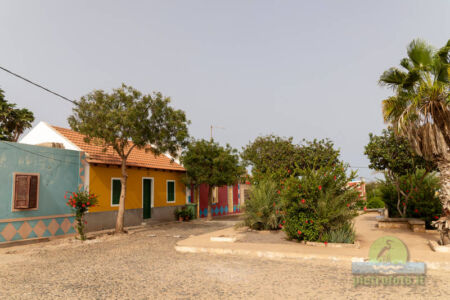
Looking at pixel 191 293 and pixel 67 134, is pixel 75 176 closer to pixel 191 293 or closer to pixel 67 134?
pixel 67 134

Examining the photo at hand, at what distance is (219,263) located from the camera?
24.6 feet

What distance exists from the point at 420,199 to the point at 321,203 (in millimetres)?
7191

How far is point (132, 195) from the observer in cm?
1653

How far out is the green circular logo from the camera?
7.16 metres

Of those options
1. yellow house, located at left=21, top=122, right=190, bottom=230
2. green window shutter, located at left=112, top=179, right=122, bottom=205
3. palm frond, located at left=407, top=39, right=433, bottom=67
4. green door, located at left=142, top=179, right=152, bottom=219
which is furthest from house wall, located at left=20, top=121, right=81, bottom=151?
palm frond, located at left=407, top=39, right=433, bottom=67

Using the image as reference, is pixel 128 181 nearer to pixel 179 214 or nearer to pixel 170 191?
pixel 170 191

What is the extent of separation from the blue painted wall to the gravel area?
2.58 meters

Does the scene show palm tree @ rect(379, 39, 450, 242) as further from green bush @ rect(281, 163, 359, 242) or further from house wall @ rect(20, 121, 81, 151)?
house wall @ rect(20, 121, 81, 151)

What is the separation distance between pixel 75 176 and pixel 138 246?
5.27 metres

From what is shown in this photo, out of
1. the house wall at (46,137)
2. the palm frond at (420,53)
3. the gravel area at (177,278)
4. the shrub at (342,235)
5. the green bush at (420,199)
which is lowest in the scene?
the gravel area at (177,278)

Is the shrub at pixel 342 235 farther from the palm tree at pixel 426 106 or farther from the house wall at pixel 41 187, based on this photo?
the house wall at pixel 41 187

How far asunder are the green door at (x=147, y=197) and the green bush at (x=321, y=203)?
1025cm

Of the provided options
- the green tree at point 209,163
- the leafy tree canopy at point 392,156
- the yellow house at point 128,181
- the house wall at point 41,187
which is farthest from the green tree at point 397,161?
the house wall at point 41,187

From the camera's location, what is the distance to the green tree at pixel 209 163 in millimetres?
19156
